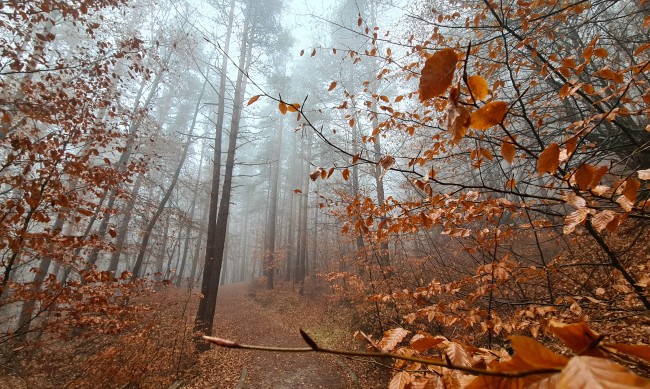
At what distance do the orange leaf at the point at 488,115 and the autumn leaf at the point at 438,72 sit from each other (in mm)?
199

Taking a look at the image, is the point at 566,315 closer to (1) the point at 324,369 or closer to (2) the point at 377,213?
(2) the point at 377,213

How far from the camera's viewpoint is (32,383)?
5.11 m

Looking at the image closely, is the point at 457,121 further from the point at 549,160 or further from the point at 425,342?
the point at 425,342

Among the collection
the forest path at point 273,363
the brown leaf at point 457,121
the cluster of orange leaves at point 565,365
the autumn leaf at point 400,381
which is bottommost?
the forest path at point 273,363

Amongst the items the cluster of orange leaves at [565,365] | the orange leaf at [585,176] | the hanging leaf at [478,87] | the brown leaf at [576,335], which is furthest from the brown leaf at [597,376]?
the orange leaf at [585,176]

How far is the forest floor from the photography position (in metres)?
6.02

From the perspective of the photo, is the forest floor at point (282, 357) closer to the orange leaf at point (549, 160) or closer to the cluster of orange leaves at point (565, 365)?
the orange leaf at point (549, 160)

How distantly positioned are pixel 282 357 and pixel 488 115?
333 inches

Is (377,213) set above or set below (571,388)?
above

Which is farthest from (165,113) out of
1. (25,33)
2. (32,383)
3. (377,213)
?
(377,213)

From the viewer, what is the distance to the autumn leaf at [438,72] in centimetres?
76

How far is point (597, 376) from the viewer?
0.34 meters

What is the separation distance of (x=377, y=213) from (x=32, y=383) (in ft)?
24.0

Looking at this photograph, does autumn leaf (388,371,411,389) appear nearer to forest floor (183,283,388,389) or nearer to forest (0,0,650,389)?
forest (0,0,650,389)
